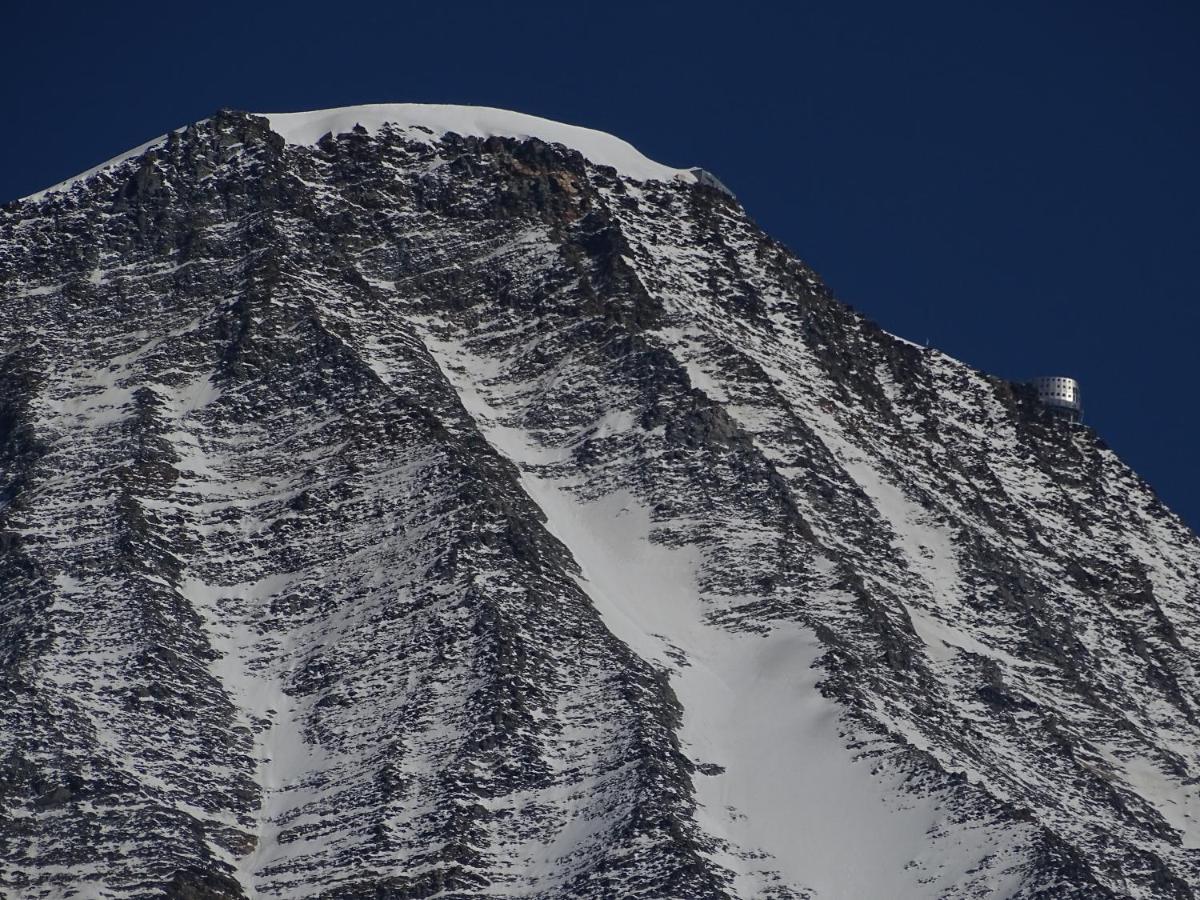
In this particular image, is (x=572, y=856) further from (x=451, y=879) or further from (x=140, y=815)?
(x=140, y=815)

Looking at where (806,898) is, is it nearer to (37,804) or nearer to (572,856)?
(572,856)

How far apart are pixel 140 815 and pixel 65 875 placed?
585 centimetres

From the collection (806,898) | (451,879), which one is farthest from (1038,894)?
(451,879)

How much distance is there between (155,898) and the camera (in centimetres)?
19150

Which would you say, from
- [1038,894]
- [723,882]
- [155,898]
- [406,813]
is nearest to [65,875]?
[155,898]

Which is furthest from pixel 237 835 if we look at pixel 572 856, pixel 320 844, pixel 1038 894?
pixel 1038 894

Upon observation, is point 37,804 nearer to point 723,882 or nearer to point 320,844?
point 320,844

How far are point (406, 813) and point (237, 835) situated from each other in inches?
325

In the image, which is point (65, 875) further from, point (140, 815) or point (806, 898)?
point (806, 898)

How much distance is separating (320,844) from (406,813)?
4.53 metres

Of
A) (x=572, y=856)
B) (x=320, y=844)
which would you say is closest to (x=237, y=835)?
(x=320, y=844)

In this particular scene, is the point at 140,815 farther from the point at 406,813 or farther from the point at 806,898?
the point at 806,898

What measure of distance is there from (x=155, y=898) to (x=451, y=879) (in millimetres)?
14172

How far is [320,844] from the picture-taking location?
198250 millimetres
